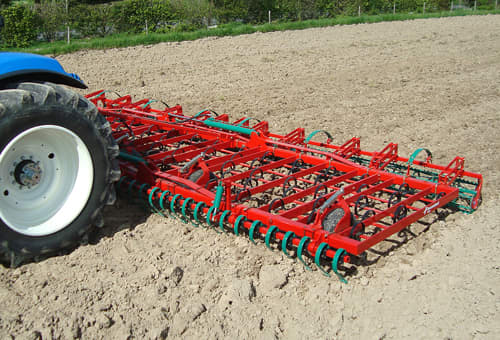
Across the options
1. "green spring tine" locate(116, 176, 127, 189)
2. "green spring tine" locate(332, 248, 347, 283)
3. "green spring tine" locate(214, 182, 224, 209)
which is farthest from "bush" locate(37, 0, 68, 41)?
"green spring tine" locate(332, 248, 347, 283)

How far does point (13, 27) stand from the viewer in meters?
17.8

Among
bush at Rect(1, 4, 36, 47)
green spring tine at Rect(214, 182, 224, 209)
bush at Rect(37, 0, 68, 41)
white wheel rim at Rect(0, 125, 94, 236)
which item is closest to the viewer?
white wheel rim at Rect(0, 125, 94, 236)

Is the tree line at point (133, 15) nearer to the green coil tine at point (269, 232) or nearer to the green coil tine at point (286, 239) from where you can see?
the green coil tine at point (269, 232)

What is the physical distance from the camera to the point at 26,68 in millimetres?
3418

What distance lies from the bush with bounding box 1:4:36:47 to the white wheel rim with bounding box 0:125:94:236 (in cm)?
1641

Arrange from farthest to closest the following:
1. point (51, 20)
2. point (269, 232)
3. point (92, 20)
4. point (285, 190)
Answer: point (92, 20) < point (51, 20) < point (285, 190) < point (269, 232)

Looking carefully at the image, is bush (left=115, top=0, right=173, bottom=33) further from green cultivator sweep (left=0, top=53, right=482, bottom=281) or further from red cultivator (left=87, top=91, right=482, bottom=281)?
green cultivator sweep (left=0, top=53, right=482, bottom=281)

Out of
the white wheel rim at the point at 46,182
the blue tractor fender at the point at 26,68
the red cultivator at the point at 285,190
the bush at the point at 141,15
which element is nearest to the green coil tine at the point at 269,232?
the red cultivator at the point at 285,190

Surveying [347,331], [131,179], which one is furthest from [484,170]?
[131,179]

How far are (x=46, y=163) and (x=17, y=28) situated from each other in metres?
16.9

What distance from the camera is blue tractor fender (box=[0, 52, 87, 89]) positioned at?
131 inches

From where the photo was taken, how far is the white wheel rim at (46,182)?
10.5ft

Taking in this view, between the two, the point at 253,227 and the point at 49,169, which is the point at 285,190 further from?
the point at 49,169

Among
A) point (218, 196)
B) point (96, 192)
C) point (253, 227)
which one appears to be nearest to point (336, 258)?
point (253, 227)
